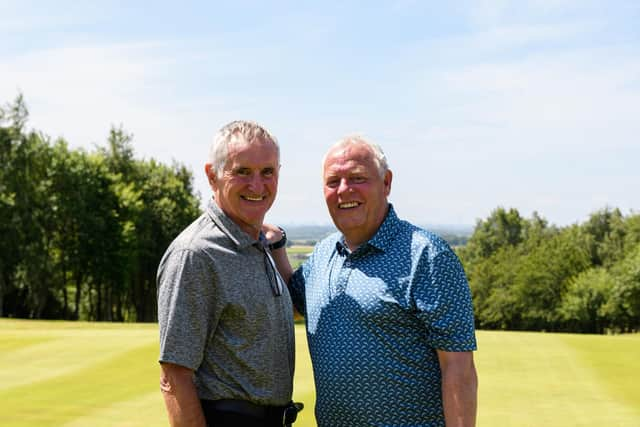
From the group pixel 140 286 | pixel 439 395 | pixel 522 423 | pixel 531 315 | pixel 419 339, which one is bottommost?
pixel 531 315

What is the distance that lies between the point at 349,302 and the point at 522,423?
525cm

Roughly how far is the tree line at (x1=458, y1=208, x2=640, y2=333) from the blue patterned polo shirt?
5727cm

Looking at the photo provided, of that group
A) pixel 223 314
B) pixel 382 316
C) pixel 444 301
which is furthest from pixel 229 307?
pixel 444 301

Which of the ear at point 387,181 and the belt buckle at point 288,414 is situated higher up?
the ear at point 387,181

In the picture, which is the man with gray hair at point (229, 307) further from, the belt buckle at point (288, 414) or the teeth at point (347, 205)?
the teeth at point (347, 205)

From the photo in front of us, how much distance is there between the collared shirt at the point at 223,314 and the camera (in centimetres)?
333

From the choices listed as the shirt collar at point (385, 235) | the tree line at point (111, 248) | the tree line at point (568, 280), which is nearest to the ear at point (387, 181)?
the shirt collar at point (385, 235)

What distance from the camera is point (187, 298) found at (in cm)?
333

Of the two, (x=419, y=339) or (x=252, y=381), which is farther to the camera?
(x=419, y=339)

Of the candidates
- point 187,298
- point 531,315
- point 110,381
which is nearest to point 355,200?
point 187,298

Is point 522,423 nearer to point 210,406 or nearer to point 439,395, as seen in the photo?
Answer: point 439,395

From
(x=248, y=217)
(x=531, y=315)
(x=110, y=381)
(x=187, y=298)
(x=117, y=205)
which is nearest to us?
(x=187, y=298)

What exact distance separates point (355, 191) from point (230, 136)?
810 mm

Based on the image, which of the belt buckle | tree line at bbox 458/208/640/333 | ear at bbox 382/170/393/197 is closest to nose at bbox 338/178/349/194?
ear at bbox 382/170/393/197
